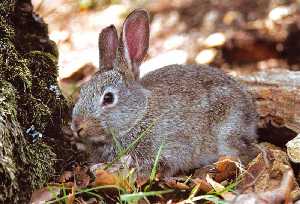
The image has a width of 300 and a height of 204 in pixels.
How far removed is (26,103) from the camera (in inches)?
184

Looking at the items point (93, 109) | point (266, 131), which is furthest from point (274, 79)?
point (93, 109)

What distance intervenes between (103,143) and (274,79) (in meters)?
2.30

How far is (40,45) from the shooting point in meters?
5.32

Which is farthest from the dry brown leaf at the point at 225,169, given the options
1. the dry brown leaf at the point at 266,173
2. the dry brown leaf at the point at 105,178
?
the dry brown leaf at the point at 105,178

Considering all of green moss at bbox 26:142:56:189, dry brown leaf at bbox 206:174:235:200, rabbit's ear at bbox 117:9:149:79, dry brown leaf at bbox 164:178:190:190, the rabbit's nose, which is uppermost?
rabbit's ear at bbox 117:9:149:79

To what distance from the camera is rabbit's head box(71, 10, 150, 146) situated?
470cm

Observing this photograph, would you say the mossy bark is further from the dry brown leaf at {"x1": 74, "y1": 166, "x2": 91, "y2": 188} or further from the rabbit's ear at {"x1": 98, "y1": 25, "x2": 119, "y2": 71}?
the rabbit's ear at {"x1": 98, "y1": 25, "x2": 119, "y2": 71}

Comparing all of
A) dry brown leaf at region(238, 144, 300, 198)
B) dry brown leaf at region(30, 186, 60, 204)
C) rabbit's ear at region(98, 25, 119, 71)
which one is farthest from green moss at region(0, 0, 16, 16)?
dry brown leaf at region(238, 144, 300, 198)

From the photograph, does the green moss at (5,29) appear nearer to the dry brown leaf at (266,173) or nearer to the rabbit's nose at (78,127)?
the rabbit's nose at (78,127)

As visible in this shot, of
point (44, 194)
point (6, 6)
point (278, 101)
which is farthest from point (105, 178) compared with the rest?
point (278, 101)

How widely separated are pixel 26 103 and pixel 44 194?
0.85 metres

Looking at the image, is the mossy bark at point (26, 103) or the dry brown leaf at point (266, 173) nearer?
the mossy bark at point (26, 103)

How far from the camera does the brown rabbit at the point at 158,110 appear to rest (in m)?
4.84

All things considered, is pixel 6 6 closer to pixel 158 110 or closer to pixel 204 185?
pixel 158 110
